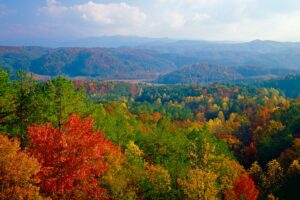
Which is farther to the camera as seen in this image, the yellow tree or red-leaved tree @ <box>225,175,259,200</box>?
red-leaved tree @ <box>225,175,259,200</box>

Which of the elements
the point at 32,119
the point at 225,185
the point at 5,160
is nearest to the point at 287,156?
the point at 225,185

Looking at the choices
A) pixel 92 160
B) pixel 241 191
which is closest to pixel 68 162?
pixel 92 160

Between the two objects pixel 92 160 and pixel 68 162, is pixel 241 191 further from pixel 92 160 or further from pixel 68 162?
pixel 68 162

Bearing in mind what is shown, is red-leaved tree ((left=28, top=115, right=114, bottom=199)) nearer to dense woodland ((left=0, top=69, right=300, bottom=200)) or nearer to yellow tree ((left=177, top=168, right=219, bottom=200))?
dense woodland ((left=0, top=69, right=300, bottom=200))

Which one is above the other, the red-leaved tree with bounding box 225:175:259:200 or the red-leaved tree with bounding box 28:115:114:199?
the red-leaved tree with bounding box 28:115:114:199

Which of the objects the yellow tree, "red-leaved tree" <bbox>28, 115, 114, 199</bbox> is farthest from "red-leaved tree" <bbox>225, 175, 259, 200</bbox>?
"red-leaved tree" <bbox>28, 115, 114, 199</bbox>

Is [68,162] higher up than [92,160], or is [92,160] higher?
[68,162]
